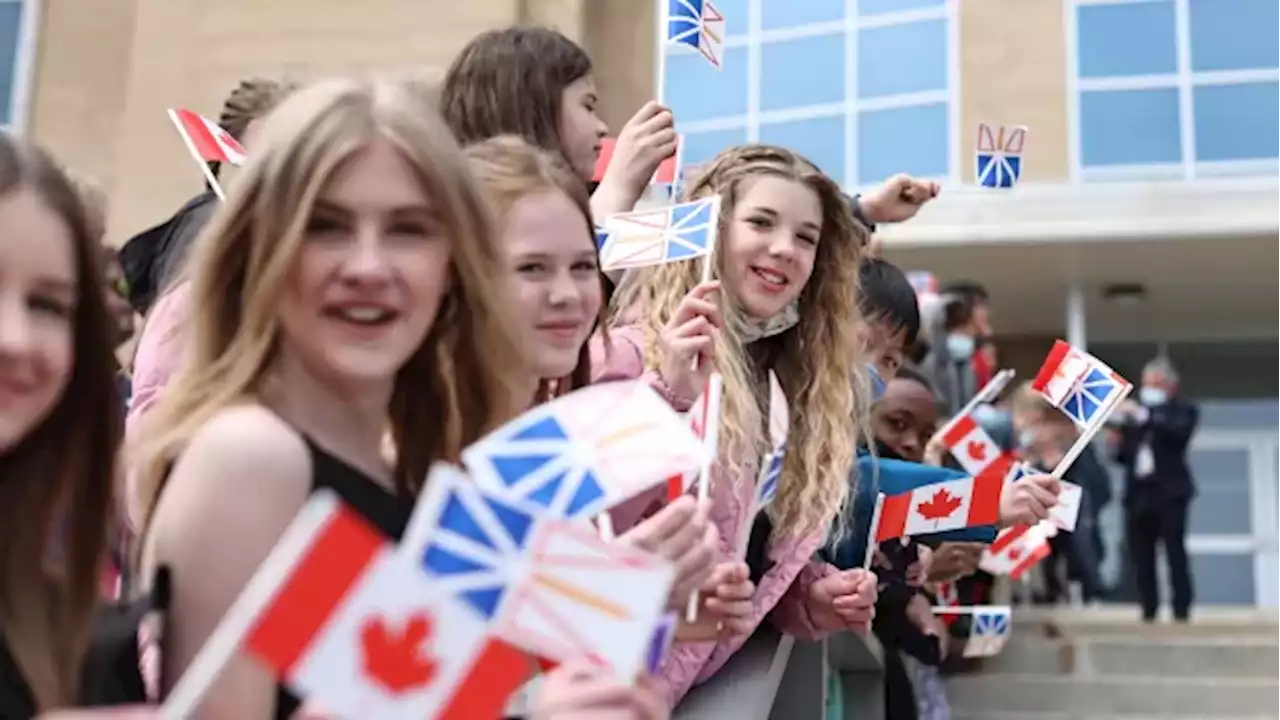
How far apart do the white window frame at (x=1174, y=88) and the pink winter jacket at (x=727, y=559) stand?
34.2ft

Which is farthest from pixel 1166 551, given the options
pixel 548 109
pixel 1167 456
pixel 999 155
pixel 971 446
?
pixel 548 109

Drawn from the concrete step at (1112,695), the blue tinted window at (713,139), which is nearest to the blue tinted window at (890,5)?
the blue tinted window at (713,139)

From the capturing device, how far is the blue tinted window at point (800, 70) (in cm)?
1344

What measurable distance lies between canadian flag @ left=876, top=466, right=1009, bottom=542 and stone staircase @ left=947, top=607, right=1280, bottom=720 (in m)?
3.51

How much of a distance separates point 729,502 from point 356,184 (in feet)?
4.32

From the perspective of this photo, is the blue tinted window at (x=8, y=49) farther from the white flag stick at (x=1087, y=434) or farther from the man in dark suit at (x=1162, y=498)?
the white flag stick at (x=1087, y=434)

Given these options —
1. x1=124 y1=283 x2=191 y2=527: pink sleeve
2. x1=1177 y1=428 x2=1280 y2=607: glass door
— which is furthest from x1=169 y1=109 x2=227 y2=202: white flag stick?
x1=1177 y1=428 x2=1280 y2=607: glass door

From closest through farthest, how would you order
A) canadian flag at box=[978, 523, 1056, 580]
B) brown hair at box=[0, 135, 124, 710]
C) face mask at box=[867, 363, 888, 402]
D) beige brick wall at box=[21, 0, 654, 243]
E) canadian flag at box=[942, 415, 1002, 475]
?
brown hair at box=[0, 135, 124, 710] < face mask at box=[867, 363, 888, 402] < canadian flag at box=[942, 415, 1002, 475] < canadian flag at box=[978, 523, 1056, 580] < beige brick wall at box=[21, 0, 654, 243]

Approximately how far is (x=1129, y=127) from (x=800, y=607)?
10.7 meters

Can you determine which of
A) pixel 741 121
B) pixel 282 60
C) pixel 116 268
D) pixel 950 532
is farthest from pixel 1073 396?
pixel 741 121

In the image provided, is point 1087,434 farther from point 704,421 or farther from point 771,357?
point 704,421

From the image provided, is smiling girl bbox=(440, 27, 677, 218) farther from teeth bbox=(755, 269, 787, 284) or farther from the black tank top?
the black tank top

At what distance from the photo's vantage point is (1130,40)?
13062 millimetres

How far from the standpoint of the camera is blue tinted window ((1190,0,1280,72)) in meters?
12.8
